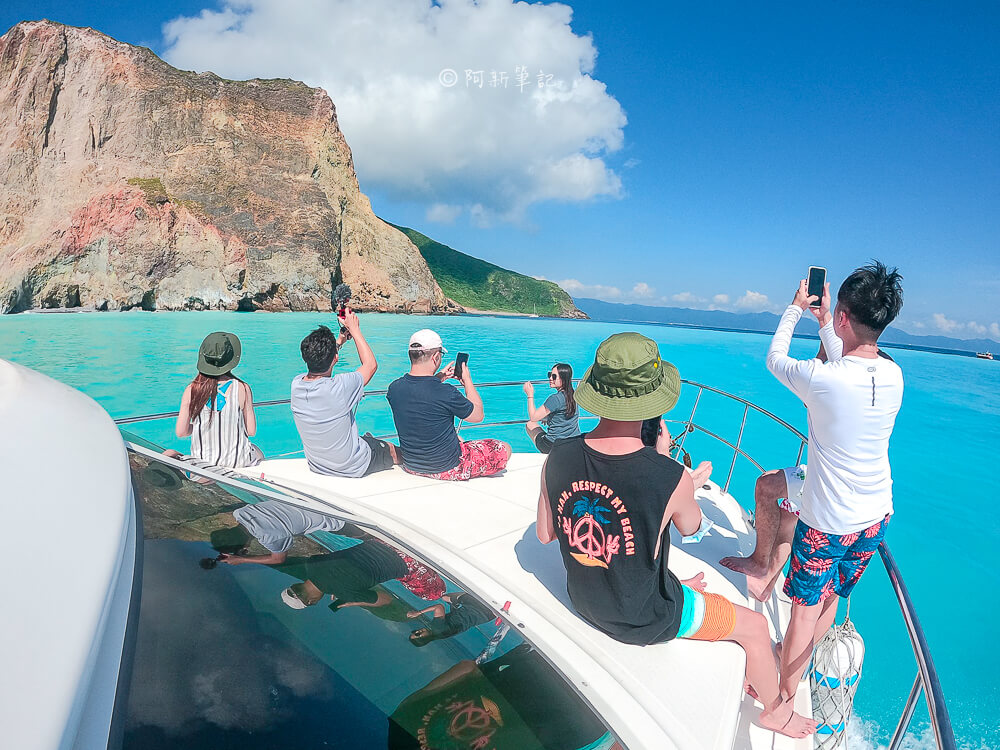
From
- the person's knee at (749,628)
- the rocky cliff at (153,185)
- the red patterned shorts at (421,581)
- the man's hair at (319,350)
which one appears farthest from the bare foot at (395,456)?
the rocky cliff at (153,185)

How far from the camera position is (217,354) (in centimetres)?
296

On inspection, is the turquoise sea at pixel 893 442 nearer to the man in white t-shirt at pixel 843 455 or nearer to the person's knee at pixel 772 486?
the person's knee at pixel 772 486

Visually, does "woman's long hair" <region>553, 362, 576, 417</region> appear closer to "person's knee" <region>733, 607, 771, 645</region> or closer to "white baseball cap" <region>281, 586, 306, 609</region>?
"person's knee" <region>733, 607, 771, 645</region>

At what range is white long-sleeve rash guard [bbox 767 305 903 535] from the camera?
169 cm

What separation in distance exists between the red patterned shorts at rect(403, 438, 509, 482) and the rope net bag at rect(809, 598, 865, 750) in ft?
6.98

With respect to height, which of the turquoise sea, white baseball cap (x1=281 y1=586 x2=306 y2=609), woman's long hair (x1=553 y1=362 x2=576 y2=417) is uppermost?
woman's long hair (x1=553 y1=362 x2=576 y2=417)

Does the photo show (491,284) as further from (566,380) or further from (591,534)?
(591,534)

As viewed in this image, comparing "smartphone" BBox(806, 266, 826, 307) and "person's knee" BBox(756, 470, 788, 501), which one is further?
A: "person's knee" BBox(756, 470, 788, 501)

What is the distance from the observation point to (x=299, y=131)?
137ft

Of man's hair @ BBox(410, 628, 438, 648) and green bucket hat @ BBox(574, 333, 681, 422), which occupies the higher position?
green bucket hat @ BBox(574, 333, 681, 422)

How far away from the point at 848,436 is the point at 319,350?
255 centimetres

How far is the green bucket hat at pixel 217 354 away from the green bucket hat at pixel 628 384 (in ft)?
7.35

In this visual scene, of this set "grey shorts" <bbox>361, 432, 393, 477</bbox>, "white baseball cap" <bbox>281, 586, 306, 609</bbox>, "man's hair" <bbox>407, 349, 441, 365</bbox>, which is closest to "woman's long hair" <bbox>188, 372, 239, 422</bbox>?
"grey shorts" <bbox>361, 432, 393, 477</bbox>

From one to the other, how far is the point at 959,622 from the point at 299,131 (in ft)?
155
